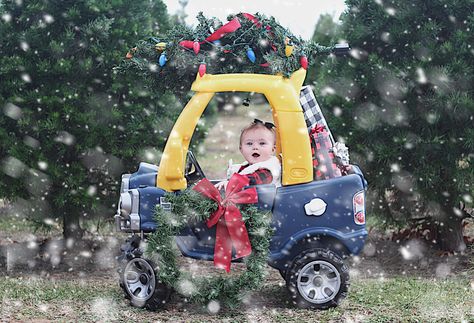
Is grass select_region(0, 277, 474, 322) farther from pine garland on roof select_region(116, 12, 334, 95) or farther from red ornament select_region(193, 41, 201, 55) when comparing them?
red ornament select_region(193, 41, 201, 55)

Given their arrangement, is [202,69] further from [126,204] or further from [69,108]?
[69,108]

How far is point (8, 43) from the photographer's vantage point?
782 centimetres

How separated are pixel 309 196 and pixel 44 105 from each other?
3342 millimetres

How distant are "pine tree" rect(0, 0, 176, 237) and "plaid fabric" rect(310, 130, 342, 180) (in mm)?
2227

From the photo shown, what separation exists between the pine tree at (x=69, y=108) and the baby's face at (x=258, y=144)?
82.2 inches

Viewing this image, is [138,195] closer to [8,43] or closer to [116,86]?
[116,86]

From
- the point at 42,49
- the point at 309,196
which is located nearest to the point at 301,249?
the point at 309,196

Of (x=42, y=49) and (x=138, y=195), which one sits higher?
(x=42, y=49)

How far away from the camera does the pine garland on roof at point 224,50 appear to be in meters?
5.75

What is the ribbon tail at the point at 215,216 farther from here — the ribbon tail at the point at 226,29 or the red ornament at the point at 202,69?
the ribbon tail at the point at 226,29

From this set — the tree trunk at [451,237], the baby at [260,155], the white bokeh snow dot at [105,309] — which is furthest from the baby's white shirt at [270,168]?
the tree trunk at [451,237]

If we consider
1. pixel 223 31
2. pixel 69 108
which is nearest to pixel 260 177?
pixel 223 31

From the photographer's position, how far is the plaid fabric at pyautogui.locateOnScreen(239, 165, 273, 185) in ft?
19.2

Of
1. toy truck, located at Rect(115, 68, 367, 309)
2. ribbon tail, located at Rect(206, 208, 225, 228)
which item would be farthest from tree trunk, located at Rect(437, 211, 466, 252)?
ribbon tail, located at Rect(206, 208, 225, 228)
